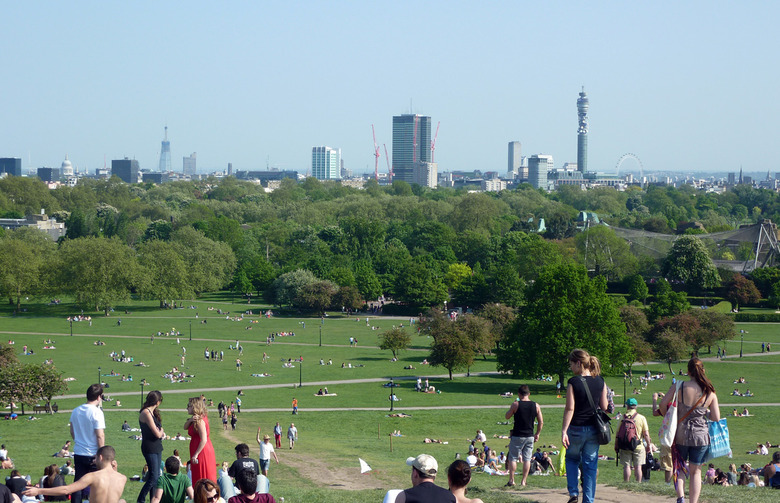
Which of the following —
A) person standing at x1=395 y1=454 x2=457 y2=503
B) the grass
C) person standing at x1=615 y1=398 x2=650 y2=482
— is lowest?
the grass

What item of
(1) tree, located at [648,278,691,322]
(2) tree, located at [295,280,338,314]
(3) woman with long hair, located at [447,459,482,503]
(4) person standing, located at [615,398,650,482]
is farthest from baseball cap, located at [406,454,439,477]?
(2) tree, located at [295,280,338,314]

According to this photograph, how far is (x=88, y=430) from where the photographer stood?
1180cm

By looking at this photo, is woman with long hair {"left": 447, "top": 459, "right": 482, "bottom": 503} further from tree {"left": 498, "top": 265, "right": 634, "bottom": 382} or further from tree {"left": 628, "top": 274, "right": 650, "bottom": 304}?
tree {"left": 628, "top": 274, "right": 650, "bottom": 304}

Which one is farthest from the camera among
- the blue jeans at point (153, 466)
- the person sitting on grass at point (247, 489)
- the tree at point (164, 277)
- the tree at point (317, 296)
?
the tree at point (164, 277)

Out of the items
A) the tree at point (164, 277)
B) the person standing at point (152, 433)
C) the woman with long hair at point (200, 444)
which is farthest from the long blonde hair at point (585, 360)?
the tree at point (164, 277)

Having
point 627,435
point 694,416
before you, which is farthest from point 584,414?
point 627,435

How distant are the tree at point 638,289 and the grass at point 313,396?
10978 millimetres

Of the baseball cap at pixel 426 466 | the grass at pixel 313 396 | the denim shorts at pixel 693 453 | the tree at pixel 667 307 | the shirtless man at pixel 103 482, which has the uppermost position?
the baseball cap at pixel 426 466

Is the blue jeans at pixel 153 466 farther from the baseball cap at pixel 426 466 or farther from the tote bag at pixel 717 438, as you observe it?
the tote bag at pixel 717 438

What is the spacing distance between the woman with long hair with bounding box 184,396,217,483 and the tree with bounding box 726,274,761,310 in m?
71.3

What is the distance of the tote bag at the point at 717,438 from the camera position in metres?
10.8

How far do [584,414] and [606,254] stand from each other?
264 ft

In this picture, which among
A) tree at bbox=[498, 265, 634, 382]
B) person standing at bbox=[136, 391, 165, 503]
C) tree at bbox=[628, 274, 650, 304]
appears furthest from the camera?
tree at bbox=[628, 274, 650, 304]

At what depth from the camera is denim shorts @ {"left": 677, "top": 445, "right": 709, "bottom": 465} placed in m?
10.8
